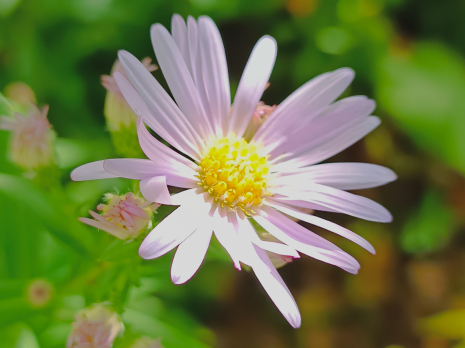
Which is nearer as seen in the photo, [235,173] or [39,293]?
[39,293]

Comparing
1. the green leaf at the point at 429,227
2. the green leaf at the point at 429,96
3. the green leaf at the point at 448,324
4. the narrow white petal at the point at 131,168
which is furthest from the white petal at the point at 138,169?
the green leaf at the point at 448,324

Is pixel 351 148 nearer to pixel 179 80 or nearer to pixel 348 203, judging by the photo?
pixel 348 203

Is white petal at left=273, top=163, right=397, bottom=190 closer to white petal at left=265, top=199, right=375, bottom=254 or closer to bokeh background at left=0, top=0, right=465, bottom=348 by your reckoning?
white petal at left=265, top=199, right=375, bottom=254

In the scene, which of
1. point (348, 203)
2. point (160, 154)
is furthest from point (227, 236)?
point (348, 203)

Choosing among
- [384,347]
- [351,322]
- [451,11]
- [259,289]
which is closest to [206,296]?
[259,289]

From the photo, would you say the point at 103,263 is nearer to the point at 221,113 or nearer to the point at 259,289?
the point at 221,113
